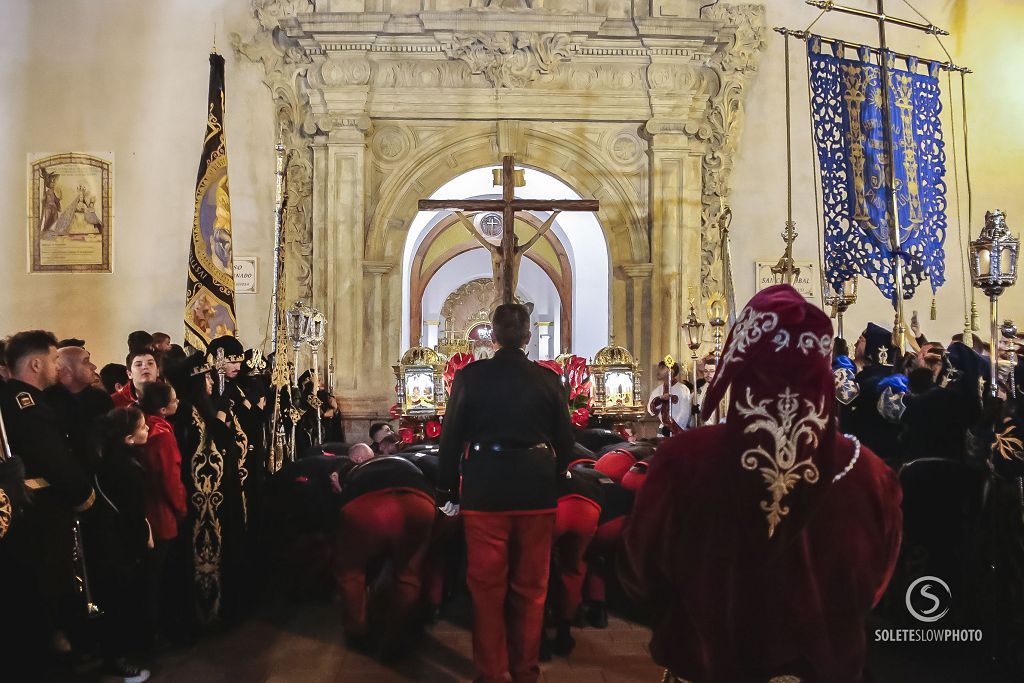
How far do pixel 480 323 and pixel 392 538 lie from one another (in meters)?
5.69

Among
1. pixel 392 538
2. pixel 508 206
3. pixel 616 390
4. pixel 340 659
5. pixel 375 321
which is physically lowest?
pixel 340 659

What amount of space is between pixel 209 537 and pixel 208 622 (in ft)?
1.53

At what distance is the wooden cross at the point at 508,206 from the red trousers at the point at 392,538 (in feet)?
11.4

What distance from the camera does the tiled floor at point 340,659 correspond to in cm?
455

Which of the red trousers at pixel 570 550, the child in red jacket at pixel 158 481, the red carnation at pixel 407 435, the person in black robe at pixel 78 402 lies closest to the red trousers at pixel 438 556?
the red trousers at pixel 570 550

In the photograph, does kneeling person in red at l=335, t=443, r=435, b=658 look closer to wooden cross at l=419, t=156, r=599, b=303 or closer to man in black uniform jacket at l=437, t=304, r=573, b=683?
man in black uniform jacket at l=437, t=304, r=573, b=683

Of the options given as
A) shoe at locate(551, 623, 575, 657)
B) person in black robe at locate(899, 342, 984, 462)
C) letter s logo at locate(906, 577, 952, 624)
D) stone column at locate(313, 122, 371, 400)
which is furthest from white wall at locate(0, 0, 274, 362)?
letter s logo at locate(906, 577, 952, 624)

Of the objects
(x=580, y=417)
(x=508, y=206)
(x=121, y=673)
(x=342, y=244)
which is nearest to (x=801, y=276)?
(x=508, y=206)

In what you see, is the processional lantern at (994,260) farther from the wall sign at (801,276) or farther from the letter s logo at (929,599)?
the wall sign at (801,276)

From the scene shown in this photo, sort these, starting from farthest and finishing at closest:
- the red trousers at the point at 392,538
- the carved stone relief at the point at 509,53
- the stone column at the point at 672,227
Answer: the stone column at the point at 672,227, the carved stone relief at the point at 509,53, the red trousers at the point at 392,538

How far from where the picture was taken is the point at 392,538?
4.79 metres

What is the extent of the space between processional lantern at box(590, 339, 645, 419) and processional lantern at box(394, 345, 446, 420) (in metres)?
1.36

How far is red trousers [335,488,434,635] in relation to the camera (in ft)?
15.7

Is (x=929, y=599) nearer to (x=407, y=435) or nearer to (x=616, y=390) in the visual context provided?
(x=616, y=390)
